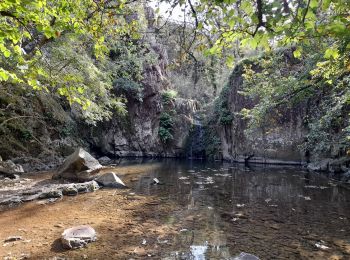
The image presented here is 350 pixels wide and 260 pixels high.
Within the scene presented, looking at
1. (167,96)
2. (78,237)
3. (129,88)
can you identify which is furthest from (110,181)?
(167,96)

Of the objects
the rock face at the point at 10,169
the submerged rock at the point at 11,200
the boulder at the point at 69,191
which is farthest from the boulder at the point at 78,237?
the rock face at the point at 10,169

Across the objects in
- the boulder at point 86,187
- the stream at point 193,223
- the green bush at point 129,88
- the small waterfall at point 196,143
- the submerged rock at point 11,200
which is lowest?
the stream at point 193,223

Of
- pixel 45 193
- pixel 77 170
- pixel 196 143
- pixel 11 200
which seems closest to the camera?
pixel 11 200

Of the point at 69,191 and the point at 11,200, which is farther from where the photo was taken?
the point at 69,191

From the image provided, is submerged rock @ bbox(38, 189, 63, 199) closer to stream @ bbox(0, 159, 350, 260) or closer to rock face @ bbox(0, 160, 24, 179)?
stream @ bbox(0, 159, 350, 260)

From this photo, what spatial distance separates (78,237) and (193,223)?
8.45 ft

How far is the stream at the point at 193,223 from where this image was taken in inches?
206

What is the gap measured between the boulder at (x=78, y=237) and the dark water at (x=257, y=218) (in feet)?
5.02

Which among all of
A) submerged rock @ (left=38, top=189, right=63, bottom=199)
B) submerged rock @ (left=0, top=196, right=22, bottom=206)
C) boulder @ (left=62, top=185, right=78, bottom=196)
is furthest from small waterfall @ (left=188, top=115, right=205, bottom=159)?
submerged rock @ (left=0, top=196, right=22, bottom=206)

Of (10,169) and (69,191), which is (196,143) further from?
(69,191)

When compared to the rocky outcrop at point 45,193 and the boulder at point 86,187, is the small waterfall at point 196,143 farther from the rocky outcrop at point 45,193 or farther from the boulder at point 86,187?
the rocky outcrop at point 45,193

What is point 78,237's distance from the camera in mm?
5488

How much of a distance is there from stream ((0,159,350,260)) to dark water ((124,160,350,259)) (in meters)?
0.02

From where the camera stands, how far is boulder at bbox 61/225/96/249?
17.3 feet
